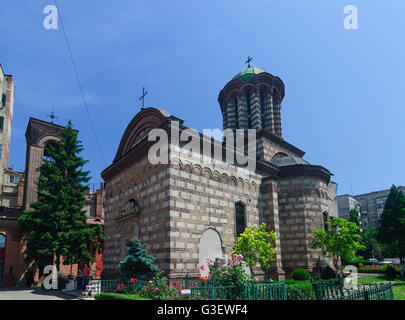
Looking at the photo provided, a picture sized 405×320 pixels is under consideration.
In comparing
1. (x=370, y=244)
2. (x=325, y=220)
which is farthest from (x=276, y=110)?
(x=370, y=244)

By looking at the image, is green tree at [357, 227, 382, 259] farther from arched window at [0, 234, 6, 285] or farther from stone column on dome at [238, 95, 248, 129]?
arched window at [0, 234, 6, 285]

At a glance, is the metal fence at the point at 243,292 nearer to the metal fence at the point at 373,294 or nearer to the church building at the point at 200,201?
the metal fence at the point at 373,294

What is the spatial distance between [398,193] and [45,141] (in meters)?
34.4

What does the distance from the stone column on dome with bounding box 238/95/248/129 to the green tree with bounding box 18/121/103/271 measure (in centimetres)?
1305

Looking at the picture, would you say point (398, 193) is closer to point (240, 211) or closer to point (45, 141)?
point (240, 211)

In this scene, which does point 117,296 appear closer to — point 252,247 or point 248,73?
point 252,247

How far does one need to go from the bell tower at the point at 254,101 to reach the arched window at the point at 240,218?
910cm

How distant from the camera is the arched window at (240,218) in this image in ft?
56.3

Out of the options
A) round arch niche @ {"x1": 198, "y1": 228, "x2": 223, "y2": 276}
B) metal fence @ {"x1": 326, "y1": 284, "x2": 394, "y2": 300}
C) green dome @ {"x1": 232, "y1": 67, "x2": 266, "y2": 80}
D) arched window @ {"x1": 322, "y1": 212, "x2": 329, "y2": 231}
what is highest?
green dome @ {"x1": 232, "y1": 67, "x2": 266, "y2": 80}

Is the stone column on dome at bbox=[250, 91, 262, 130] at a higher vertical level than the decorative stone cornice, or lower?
higher

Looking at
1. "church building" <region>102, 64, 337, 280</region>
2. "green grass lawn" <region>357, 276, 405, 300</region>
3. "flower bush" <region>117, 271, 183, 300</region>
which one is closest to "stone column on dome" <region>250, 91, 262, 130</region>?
"church building" <region>102, 64, 337, 280</region>

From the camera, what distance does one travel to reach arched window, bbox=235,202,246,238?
1717cm

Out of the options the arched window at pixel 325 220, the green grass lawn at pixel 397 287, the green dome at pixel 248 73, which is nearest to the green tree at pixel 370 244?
the green grass lawn at pixel 397 287

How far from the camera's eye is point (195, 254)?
14.5 m
